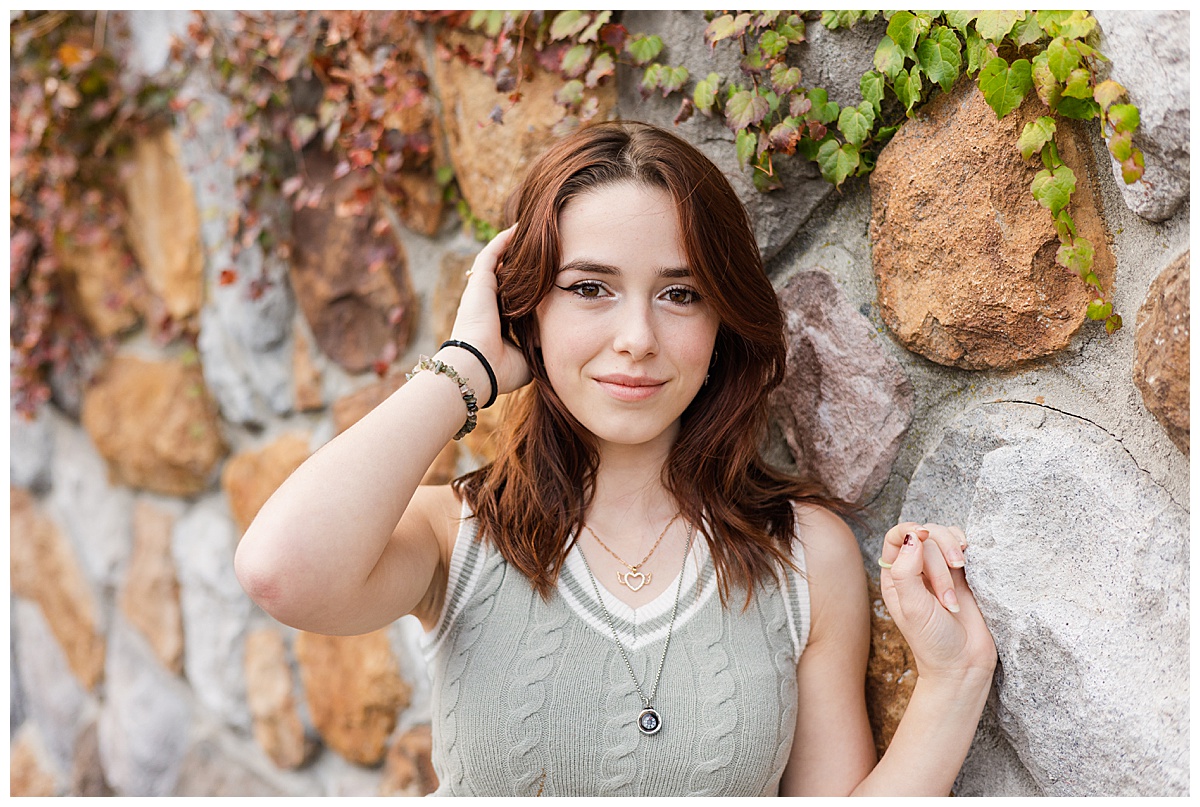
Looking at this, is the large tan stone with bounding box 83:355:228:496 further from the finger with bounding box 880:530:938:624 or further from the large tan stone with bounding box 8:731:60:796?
the finger with bounding box 880:530:938:624

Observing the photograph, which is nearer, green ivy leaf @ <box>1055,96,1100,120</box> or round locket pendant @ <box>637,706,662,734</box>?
green ivy leaf @ <box>1055,96,1100,120</box>

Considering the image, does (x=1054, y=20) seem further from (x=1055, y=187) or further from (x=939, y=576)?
(x=939, y=576)

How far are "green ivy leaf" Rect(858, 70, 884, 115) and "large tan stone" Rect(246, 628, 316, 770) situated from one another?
6.27ft

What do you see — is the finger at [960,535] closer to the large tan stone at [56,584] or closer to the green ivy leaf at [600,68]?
the green ivy leaf at [600,68]

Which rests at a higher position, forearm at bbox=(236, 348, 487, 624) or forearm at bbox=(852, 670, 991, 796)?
forearm at bbox=(236, 348, 487, 624)

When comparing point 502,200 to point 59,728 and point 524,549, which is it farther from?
point 59,728

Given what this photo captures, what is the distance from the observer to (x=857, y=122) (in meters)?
1.28

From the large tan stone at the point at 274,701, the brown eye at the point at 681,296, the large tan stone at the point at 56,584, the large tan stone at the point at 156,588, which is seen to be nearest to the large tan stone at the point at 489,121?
the brown eye at the point at 681,296

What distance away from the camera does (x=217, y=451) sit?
7.69 feet

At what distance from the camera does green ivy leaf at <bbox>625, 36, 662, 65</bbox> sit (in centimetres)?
148

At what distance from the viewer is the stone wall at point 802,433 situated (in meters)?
1.02

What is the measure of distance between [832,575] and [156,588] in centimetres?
198

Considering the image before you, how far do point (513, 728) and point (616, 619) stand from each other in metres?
0.22

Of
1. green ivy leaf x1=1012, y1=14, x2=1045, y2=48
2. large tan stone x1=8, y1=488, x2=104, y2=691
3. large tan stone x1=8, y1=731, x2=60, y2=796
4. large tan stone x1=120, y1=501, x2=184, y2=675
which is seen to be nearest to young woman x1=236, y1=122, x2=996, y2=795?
green ivy leaf x1=1012, y1=14, x2=1045, y2=48
